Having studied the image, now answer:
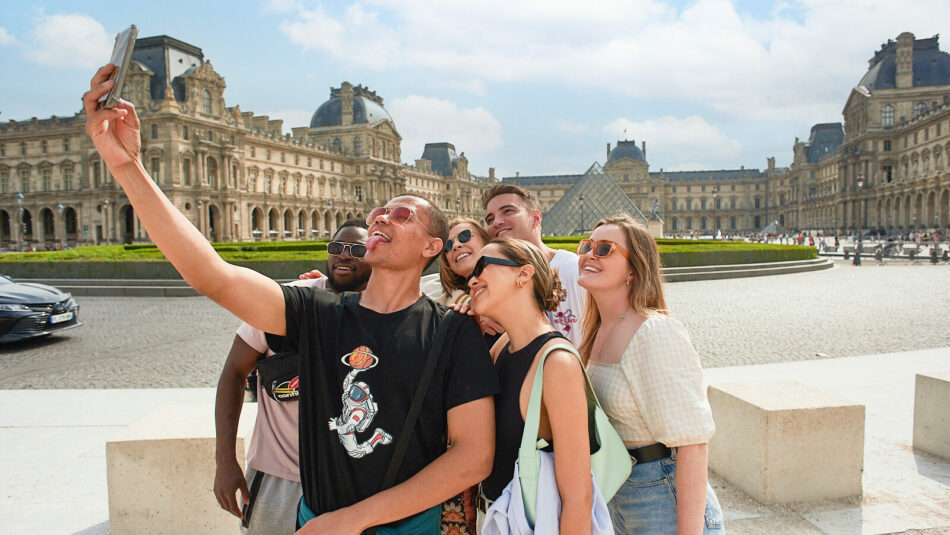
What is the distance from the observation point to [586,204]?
40.0 metres

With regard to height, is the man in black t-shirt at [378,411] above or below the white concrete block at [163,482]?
above

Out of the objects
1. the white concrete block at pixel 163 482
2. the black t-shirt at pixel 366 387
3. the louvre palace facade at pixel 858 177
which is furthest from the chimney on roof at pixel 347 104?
the black t-shirt at pixel 366 387

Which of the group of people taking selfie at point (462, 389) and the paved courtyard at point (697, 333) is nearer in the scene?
the group of people taking selfie at point (462, 389)

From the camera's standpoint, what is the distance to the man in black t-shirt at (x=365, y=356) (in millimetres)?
1401

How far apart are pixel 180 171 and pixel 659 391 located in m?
44.6

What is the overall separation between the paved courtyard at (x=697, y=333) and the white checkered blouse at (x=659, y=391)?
16.8ft

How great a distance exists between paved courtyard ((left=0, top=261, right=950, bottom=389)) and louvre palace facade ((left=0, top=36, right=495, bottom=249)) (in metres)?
31.7

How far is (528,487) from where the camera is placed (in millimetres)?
1489

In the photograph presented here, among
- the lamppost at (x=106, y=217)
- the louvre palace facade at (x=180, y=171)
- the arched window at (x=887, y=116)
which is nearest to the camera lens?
the louvre palace facade at (x=180, y=171)

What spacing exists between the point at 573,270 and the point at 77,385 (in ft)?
18.9

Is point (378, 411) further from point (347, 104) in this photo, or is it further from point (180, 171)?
point (347, 104)

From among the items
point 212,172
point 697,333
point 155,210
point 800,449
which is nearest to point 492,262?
point 155,210

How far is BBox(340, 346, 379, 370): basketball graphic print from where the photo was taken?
1.51 metres

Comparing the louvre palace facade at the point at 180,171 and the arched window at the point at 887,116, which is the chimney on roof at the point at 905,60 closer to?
the arched window at the point at 887,116
